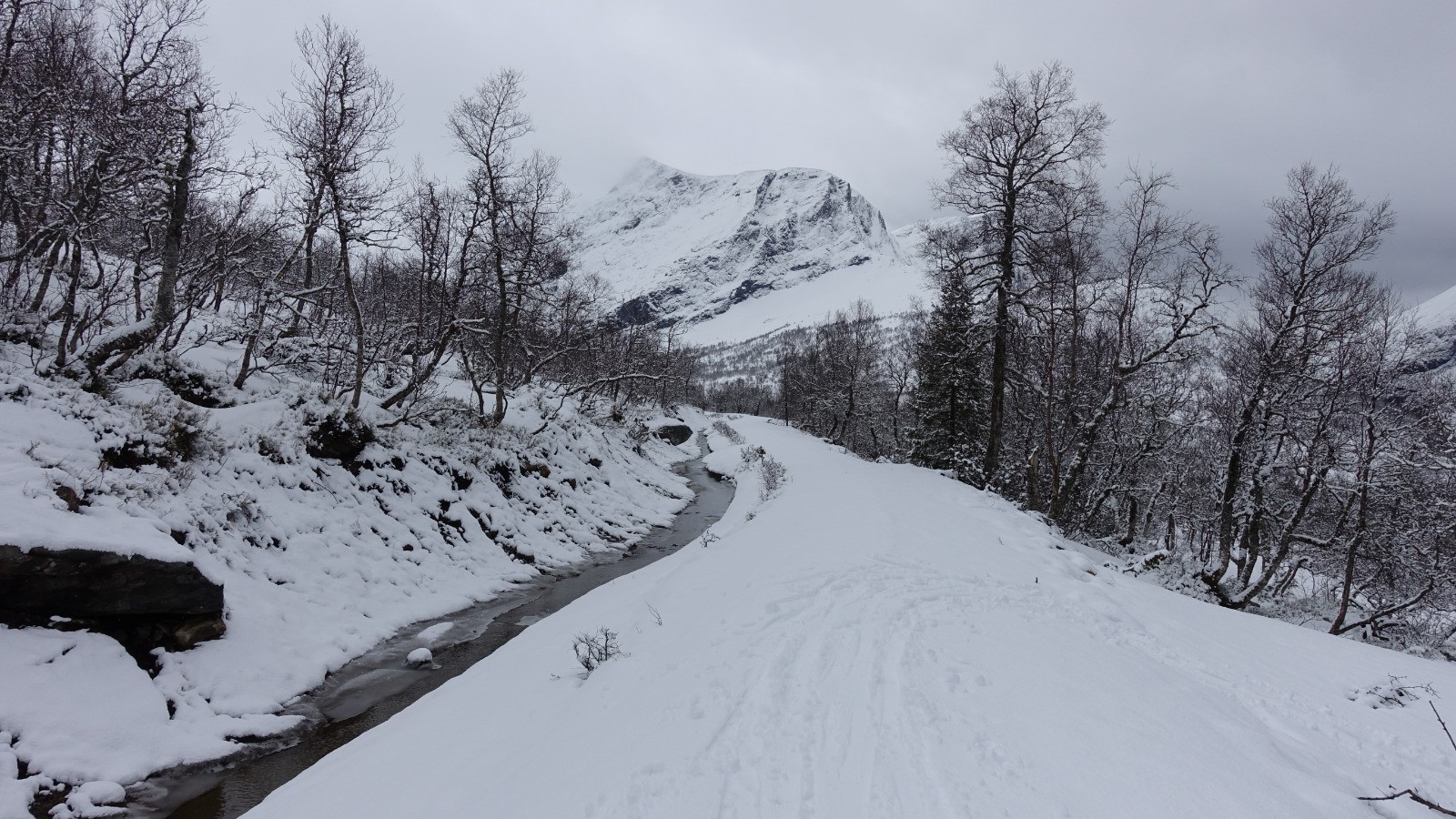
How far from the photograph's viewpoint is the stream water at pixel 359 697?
5.39 metres

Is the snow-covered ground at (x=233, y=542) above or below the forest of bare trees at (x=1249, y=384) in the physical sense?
below

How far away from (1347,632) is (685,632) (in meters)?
18.1

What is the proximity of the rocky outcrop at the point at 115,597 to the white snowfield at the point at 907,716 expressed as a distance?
2800 mm

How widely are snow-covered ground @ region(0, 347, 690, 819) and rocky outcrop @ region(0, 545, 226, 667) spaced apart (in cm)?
14

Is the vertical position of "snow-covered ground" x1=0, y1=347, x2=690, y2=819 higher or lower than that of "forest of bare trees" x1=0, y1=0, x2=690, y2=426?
lower

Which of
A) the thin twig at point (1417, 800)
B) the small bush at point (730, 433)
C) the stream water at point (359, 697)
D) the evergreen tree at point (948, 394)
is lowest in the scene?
the stream water at point (359, 697)

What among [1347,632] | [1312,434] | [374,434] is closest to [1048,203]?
[1312,434]

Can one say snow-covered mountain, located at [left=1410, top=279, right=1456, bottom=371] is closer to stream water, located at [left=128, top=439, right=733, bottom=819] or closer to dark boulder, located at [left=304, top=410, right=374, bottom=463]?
stream water, located at [left=128, top=439, right=733, bottom=819]

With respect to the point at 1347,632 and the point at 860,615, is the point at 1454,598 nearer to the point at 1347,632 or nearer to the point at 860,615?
the point at 1347,632

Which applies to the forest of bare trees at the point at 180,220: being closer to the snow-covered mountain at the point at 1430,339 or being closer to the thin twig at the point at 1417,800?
the thin twig at the point at 1417,800

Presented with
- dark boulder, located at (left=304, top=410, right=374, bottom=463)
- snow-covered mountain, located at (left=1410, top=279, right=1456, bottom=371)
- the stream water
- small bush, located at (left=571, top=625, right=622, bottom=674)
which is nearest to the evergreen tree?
snow-covered mountain, located at (left=1410, top=279, right=1456, bottom=371)

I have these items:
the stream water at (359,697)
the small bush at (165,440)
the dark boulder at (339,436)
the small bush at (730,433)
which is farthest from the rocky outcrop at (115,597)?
the small bush at (730,433)

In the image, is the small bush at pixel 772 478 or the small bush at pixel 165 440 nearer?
the small bush at pixel 165 440

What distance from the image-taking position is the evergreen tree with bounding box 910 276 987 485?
24.4 m
